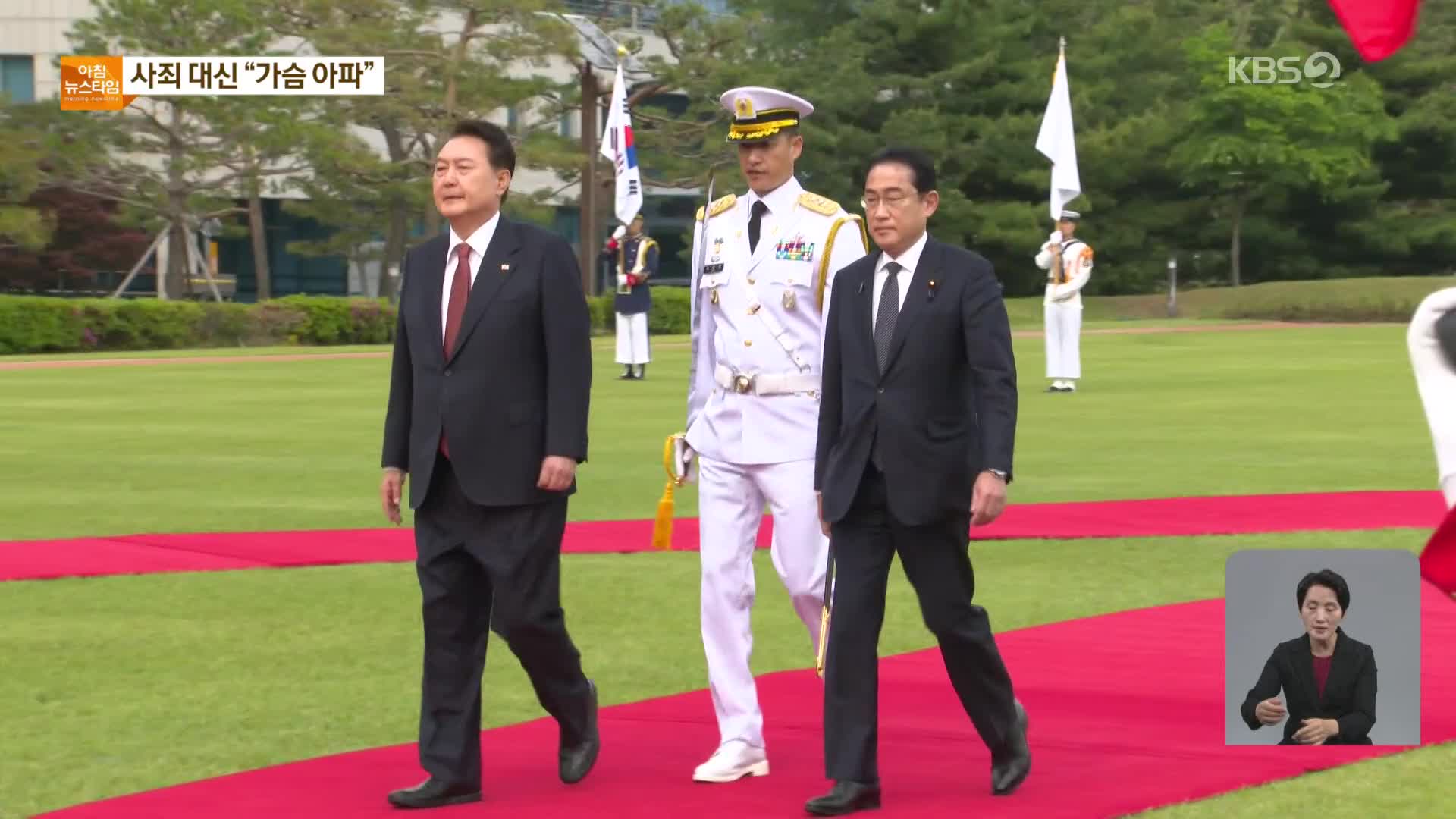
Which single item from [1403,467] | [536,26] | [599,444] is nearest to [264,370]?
[599,444]

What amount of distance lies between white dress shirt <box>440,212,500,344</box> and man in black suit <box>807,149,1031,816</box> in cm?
101

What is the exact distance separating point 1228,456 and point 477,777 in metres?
11.4

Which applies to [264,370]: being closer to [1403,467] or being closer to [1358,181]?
[1403,467]

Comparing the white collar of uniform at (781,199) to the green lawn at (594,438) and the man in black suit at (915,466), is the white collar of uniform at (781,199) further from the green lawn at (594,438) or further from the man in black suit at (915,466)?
the green lawn at (594,438)

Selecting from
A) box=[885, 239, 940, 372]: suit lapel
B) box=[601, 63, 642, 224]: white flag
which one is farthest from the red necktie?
box=[601, 63, 642, 224]: white flag

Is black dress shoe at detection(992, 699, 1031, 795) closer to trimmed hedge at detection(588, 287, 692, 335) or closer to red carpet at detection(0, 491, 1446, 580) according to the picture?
red carpet at detection(0, 491, 1446, 580)

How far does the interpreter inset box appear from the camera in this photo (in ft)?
19.7

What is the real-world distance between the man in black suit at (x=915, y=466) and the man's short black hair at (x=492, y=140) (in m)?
1.01

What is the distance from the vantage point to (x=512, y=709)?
739 cm

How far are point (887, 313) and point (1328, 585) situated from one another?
140 cm

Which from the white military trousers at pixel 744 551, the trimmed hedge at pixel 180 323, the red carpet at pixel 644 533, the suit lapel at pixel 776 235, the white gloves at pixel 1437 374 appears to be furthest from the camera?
the trimmed hedge at pixel 180 323

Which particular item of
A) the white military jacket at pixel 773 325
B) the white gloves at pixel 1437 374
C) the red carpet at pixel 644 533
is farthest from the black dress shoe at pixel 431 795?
the red carpet at pixel 644 533

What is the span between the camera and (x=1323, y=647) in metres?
6.06

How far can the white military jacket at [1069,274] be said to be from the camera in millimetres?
23906
